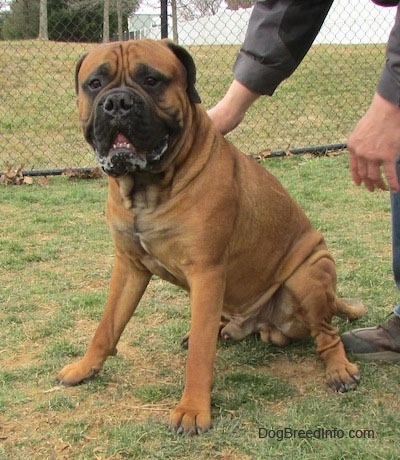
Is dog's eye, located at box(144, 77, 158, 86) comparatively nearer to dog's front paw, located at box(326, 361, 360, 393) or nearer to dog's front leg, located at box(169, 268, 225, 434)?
dog's front leg, located at box(169, 268, 225, 434)

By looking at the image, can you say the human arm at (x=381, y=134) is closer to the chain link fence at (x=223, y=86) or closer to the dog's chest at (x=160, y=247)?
the dog's chest at (x=160, y=247)

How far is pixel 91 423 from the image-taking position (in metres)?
2.73

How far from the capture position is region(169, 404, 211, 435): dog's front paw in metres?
2.63

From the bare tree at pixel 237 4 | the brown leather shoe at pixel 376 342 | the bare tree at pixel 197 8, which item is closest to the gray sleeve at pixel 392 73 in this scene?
the brown leather shoe at pixel 376 342

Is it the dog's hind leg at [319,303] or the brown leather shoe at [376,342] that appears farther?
the brown leather shoe at [376,342]

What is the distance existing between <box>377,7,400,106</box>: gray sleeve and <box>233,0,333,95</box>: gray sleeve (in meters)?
0.96

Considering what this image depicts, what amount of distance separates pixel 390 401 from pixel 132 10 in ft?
Answer: 41.6

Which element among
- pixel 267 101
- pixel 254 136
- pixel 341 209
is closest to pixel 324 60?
pixel 267 101

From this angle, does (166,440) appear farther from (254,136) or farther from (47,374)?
(254,136)

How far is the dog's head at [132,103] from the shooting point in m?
2.56

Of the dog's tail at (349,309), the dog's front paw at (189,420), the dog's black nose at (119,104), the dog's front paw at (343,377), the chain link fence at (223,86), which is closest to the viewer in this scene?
the dog's black nose at (119,104)

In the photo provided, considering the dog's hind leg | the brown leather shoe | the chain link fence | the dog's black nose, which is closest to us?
the dog's black nose

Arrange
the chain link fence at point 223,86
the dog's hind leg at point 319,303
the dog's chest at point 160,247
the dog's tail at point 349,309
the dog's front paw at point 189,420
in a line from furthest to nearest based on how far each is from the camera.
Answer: the chain link fence at point 223,86, the dog's tail at point 349,309, the dog's hind leg at point 319,303, the dog's chest at point 160,247, the dog's front paw at point 189,420

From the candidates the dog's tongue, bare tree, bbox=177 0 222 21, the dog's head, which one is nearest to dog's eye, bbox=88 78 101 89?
the dog's head
